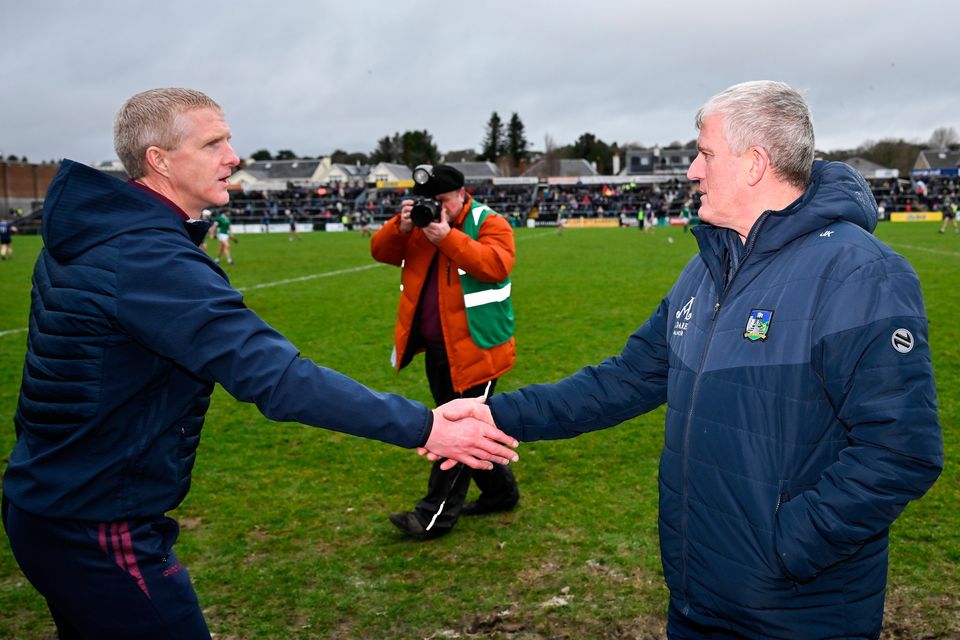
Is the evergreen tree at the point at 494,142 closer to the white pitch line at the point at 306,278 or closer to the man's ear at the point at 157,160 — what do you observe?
the white pitch line at the point at 306,278

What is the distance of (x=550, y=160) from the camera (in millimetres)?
120500

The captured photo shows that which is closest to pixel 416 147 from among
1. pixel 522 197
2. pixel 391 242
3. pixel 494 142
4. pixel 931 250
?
pixel 494 142

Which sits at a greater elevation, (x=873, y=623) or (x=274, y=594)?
(x=873, y=623)

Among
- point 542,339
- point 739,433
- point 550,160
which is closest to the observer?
point 739,433

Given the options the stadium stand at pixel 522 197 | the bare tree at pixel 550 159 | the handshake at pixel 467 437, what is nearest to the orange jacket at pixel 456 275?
the handshake at pixel 467 437

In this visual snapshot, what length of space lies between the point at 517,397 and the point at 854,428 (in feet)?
4.39

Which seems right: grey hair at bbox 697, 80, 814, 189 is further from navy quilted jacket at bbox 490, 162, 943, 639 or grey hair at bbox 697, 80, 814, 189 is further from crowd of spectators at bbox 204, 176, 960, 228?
crowd of spectators at bbox 204, 176, 960, 228

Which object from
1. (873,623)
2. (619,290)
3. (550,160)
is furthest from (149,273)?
(550,160)

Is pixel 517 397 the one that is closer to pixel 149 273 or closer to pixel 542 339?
pixel 149 273

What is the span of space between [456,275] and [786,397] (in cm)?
324

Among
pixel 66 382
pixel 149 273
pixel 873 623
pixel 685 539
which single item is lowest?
pixel 873 623

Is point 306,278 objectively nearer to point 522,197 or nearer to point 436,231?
point 436,231

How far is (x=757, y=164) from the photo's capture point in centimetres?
237

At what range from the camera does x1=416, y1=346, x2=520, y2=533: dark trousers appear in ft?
17.2
